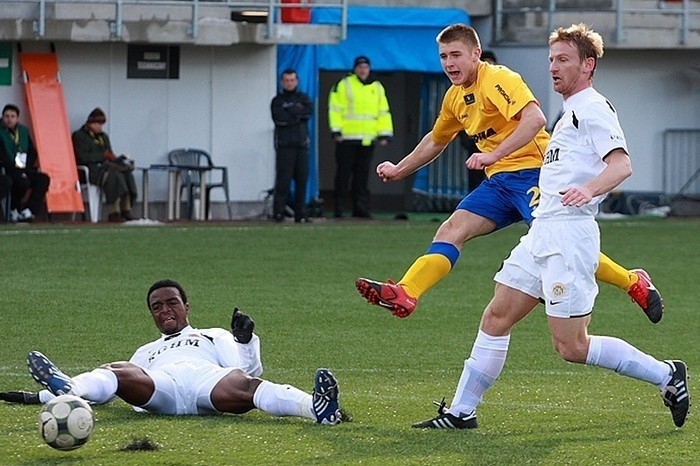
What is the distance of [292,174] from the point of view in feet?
76.3

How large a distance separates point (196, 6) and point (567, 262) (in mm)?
16491

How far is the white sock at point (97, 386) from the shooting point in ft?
25.2

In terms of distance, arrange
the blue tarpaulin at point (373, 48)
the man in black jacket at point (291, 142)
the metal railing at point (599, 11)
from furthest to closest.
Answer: the metal railing at point (599, 11)
the blue tarpaulin at point (373, 48)
the man in black jacket at point (291, 142)

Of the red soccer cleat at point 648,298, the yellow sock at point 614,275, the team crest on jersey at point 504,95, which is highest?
the team crest on jersey at point 504,95

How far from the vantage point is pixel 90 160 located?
22.7 meters

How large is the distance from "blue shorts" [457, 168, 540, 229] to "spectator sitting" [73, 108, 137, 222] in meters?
14.3

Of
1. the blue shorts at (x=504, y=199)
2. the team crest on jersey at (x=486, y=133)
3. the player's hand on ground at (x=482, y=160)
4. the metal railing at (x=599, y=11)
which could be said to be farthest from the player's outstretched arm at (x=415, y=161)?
the metal railing at (x=599, y=11)

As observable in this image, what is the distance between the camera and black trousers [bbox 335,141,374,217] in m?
24.6

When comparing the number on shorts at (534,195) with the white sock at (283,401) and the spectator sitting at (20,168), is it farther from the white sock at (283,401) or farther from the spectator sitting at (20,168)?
the spectator sitting at (20,168)

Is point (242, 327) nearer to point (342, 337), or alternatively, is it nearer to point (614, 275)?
point (614, 275)

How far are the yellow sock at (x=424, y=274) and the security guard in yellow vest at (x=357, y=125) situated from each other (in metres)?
15.8

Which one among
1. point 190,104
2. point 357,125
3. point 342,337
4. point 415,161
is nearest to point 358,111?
point 357,125

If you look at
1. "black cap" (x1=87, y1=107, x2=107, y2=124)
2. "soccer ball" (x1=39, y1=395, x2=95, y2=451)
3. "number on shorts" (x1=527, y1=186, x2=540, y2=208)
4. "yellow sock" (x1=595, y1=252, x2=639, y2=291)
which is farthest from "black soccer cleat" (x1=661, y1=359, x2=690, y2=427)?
"black cap" (x1=87, y1=107, x2=107, y2=124)

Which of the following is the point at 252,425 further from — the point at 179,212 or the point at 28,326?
the point at 179,212
